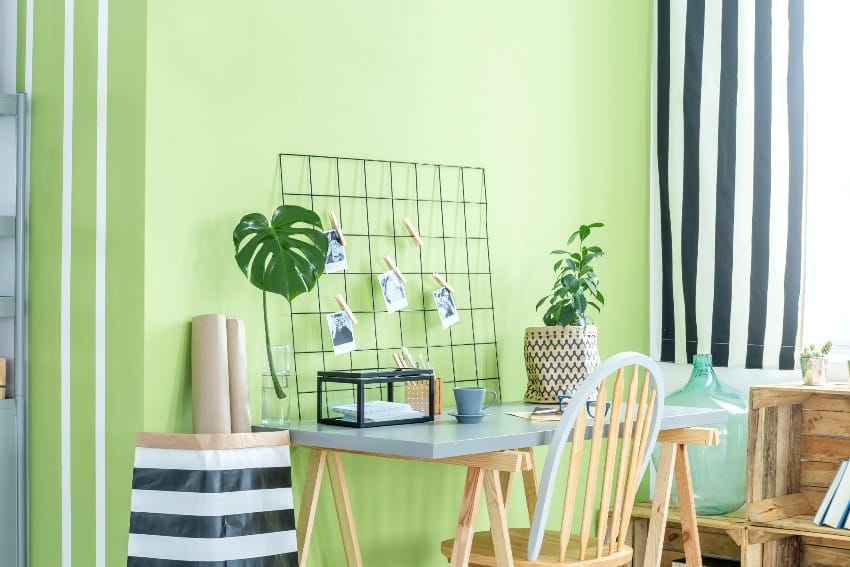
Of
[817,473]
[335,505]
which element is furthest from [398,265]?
[817,473]

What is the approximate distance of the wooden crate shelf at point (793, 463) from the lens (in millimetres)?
3143

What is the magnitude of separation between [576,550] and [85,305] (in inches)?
51.1

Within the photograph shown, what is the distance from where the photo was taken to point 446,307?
2.97 meters

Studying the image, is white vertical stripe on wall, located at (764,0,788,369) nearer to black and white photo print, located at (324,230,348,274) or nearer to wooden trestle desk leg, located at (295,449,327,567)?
black and white photo print, located at (324,230,348,274)

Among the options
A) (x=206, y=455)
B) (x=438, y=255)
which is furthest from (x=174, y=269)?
(x=438, y=255)

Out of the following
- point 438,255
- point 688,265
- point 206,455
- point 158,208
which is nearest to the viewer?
point 206,455

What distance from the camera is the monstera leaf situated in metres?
2.38

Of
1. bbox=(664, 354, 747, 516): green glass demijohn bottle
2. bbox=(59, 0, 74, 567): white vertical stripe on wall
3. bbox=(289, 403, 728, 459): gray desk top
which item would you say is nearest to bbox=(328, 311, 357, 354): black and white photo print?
bbox=(289, 403, 728, 459): gray desk top

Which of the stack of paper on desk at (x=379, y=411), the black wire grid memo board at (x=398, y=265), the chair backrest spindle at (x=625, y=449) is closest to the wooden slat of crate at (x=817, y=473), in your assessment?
the black wire grid memo board at (x=398, y=265)

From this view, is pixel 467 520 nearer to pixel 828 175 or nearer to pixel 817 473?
pixel 817 473

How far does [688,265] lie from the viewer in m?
3.67

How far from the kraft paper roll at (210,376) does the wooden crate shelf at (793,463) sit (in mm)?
1627

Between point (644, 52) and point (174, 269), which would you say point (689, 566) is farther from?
point (644, 52)

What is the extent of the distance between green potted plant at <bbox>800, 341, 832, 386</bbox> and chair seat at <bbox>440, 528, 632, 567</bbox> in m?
0.96
